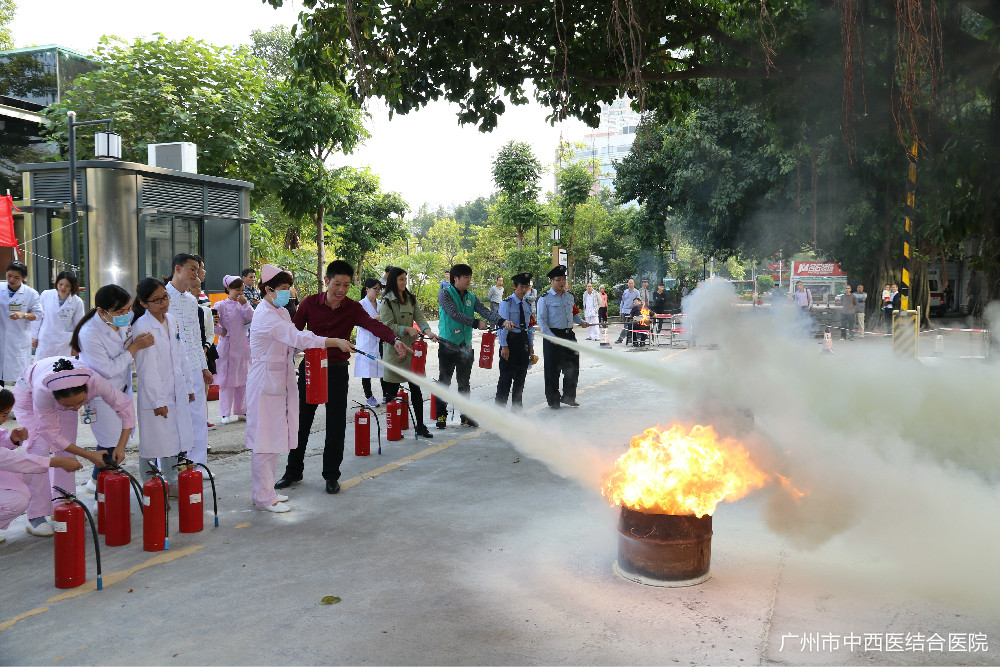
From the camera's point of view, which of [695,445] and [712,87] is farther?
[712,87]

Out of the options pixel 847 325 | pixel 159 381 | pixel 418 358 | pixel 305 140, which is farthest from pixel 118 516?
pixel 847 325

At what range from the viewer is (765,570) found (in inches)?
184

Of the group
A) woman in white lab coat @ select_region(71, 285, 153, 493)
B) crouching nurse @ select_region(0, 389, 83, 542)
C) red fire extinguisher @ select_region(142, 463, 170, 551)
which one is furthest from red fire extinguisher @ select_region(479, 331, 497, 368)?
crouching nurse @ select_region(0, 389, 83, 542)

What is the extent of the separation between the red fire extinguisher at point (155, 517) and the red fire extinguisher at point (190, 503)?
24 centimetres

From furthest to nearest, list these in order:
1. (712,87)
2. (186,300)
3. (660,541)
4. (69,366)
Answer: (712,87)
(186,300)
(69,366)
(660,541)

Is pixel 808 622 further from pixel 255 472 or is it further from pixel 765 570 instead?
pixel 255 472

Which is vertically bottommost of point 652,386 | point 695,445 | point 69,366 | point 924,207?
point 652,386

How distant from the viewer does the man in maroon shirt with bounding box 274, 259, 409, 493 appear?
6.54m

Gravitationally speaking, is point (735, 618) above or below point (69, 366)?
below

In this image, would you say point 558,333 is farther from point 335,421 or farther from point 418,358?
point 335,421

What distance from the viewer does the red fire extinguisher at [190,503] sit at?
17.4 ft

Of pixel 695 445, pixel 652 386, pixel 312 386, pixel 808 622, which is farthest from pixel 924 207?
pixel 312 386

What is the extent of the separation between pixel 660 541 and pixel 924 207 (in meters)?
7.96

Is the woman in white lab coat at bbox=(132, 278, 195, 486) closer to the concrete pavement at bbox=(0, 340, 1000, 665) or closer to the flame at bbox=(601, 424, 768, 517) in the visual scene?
the concrete pavement at bbox=(0, 340, 1000, 665)
